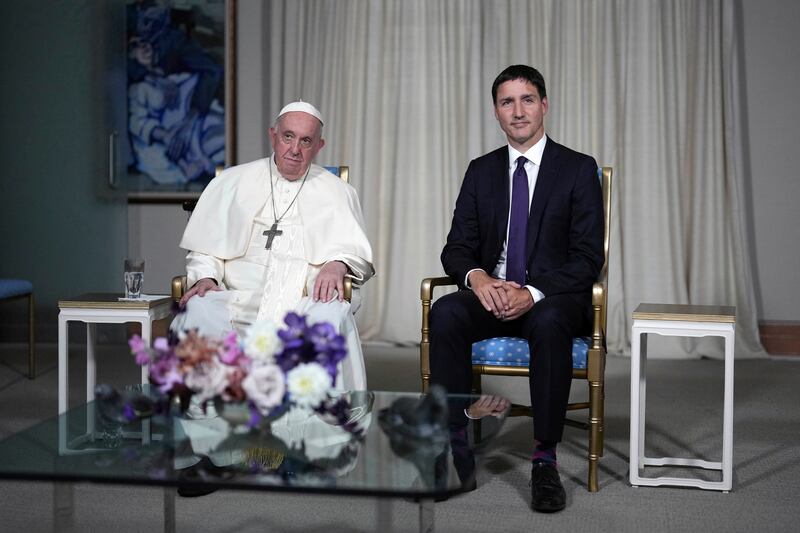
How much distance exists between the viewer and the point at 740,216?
21.3 ft

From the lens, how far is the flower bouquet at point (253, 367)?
2.27 metres

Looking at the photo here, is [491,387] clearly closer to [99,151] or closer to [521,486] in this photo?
[521,486]

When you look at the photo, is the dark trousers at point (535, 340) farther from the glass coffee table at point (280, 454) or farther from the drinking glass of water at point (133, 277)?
the drinking glass of water at point (133, 277)

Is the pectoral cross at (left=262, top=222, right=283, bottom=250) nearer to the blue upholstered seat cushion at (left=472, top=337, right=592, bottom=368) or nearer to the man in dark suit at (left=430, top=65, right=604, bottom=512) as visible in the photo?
the man in dark suit at (left=430, top=65, right=604, bottom=512)

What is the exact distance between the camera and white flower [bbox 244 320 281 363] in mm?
2303

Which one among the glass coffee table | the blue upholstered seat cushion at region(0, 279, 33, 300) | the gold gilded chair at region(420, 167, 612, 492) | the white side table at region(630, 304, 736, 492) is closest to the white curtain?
the blue upholstered seat cushion at region(0, 279, 33, 300)

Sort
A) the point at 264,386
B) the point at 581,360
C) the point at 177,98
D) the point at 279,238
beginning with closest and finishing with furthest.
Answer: the point at 264,386 → the point at 581,360 → the point at 279,238 → the point at 177,98

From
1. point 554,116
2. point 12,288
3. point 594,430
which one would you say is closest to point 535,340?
point 594,430

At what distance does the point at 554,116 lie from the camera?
6668 mm

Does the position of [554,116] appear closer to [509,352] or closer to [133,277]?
[509,352]

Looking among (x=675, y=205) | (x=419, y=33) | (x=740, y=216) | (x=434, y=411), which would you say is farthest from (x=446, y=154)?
(x=434, y=411)

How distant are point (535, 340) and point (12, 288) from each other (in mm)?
3355

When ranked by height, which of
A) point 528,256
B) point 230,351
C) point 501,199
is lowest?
point 230,351

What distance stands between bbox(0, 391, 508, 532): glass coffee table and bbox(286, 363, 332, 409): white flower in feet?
0.43
